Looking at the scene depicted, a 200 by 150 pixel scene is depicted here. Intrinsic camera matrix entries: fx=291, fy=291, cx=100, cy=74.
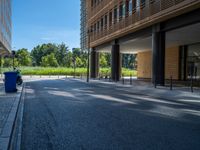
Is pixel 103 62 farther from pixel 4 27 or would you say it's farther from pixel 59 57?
pixel 4 27

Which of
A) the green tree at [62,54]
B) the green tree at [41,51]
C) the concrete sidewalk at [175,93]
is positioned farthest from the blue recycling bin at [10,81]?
the green tree at [41,51]

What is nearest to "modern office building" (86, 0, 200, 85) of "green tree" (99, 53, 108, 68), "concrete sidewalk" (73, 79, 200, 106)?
"concrete sidewalk" (73, 79, 200, 106)

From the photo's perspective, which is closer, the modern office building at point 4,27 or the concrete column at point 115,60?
the concrete column at point 115,60

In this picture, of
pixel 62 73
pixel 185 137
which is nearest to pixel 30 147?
pixel 185 137

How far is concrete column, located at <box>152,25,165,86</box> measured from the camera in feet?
78.4

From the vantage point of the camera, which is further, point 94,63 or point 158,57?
point 94,63

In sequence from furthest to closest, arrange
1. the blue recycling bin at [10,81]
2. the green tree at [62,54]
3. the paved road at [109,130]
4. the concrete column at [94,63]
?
the green tree at [62,54] → the concrete column at [94,63] → the blue recycling bin at [10,81] → the paved road at [109,130]

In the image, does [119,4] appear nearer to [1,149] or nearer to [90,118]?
[90,118]

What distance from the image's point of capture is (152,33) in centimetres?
2486

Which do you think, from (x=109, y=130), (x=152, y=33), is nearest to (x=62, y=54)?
(x=152, y=33)

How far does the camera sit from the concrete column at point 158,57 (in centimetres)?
2389

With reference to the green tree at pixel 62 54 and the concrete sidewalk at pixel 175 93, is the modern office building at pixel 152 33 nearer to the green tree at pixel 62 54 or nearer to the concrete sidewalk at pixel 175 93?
the concrete sidewalk at pixel 175 93

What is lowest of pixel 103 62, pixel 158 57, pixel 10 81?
pixel 10 81

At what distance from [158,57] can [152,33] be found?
2268 mm
